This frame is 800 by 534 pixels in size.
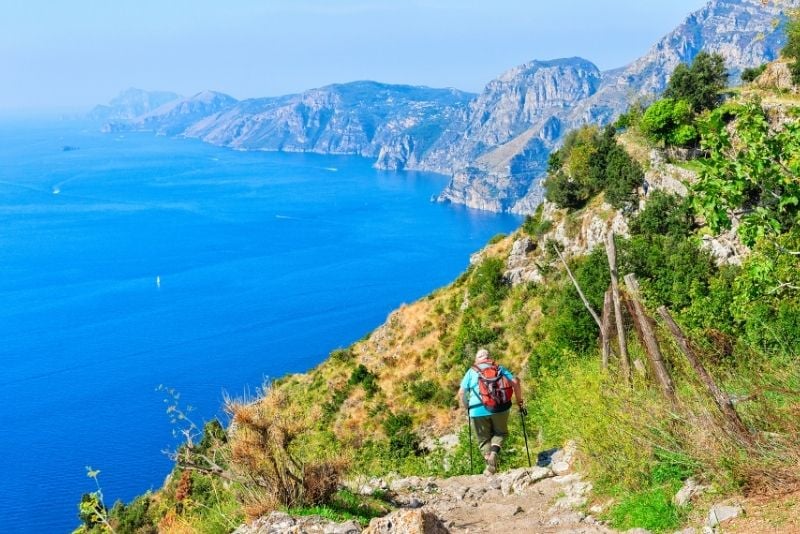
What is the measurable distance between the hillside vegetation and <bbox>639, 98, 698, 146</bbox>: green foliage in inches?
3.6

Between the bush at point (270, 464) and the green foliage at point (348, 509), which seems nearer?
the green foliage at point (348, 509)

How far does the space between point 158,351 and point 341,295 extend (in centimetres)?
3272

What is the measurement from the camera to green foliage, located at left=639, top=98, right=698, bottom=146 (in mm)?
24719

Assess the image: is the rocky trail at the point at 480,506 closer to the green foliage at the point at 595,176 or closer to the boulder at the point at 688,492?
the boulder at the point at 688,492

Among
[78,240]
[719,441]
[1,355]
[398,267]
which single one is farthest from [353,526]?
[78,240]

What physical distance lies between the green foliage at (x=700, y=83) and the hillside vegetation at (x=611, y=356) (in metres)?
0.09

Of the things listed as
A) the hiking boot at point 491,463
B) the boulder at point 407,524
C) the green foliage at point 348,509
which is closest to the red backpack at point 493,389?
the hiking boot at point 491,463

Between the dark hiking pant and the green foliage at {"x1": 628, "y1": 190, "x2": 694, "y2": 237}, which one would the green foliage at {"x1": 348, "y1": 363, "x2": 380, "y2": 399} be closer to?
the green foliage at {"x1": 628, "y1": 190, "x2": 694, "y2": 237}

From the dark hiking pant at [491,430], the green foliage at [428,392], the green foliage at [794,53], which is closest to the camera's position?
the dark hiking pant at [491,430]

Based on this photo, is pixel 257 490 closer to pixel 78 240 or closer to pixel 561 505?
pixel 561 505

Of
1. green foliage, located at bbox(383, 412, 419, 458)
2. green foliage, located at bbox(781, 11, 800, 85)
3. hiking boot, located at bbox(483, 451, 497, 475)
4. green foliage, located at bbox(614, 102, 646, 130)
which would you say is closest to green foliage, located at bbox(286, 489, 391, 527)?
hiking boot, located at bbox(483, 451, 497, 475)

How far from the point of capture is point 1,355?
8912cm

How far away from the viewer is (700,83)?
2733cm

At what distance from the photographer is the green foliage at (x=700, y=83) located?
89.1 feet
